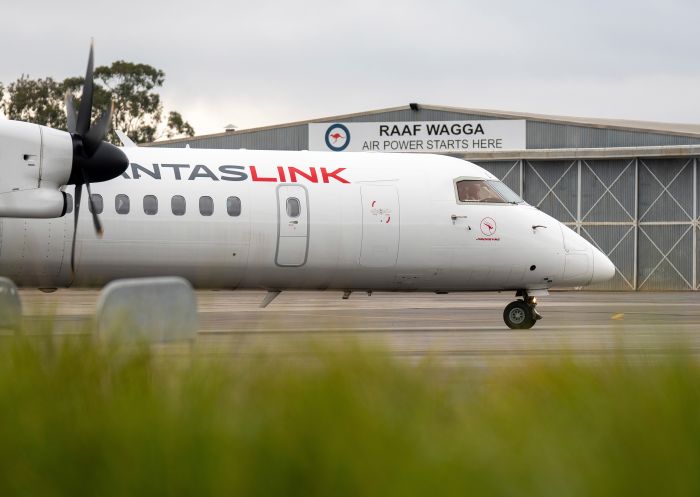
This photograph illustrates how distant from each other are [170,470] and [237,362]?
1201 millimetres

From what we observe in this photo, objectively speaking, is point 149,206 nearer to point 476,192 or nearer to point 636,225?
point 476,192

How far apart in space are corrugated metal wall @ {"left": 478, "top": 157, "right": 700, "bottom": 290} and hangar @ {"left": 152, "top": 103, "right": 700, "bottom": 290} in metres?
0.04

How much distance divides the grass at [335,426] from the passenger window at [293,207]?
14.1 m

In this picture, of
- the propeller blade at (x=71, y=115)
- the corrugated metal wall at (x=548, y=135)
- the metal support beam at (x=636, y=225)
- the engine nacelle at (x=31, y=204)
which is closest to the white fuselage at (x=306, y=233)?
the propeller blade at (x=71, y=115)

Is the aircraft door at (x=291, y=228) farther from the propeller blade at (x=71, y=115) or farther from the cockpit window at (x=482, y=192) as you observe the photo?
the propeller blade at (x=71, y=115)

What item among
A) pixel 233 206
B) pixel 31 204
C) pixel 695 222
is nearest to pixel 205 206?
pixel 233 206

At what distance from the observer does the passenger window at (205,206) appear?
19562mm

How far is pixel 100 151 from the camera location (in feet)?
56.2

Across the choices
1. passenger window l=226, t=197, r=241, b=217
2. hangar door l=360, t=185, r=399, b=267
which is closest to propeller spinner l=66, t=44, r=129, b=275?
passenger window l=226, t=197, r=241, b=217

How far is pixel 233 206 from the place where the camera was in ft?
64.7

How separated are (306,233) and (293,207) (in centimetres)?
51

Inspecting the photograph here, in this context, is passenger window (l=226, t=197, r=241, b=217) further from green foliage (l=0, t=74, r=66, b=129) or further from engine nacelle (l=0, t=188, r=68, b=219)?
green foliage (l=0, t=74, r=66, b=129)

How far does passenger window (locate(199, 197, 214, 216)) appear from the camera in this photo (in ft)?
64.2

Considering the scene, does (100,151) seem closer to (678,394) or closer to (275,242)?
(275,242)
